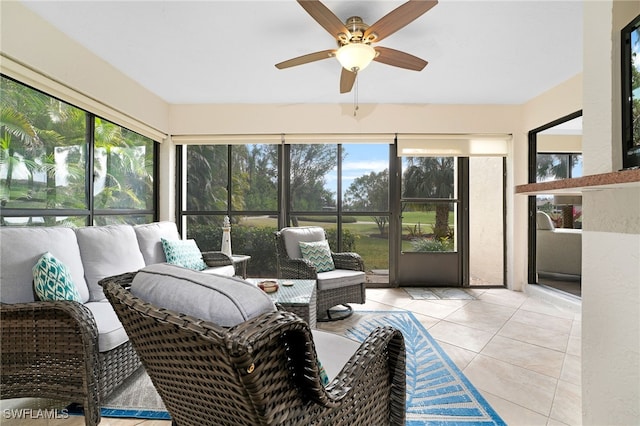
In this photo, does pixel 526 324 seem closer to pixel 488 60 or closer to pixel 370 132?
pixel 488 60

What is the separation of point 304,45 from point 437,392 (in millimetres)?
2777

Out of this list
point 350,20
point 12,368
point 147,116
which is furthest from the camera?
point 147,116

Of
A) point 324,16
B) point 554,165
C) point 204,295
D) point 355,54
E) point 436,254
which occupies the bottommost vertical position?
point 436,254

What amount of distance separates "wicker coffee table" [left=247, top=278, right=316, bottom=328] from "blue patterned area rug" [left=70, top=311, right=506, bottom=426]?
2.51ft

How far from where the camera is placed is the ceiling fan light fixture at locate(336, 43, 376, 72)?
84.1 inches

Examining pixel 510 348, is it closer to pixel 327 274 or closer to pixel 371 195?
pixel 327 274

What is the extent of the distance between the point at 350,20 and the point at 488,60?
5.29ft

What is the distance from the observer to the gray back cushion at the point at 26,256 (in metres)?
1.68

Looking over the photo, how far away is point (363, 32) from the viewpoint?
6.94ft

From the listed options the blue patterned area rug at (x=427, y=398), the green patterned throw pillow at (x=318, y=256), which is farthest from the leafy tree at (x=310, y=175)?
the blue patterned area rug at (x=427, y=398)

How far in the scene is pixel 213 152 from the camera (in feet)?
14.9

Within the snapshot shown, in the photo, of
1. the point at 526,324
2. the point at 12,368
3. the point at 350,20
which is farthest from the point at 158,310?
the point at 526,324

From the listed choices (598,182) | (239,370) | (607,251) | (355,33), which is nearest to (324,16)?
(355,33)

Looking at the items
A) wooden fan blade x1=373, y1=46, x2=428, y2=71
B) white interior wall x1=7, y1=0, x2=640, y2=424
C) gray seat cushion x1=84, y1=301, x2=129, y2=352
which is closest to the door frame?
white interior wall x1=7, y1=0, x2=640, y2=424
